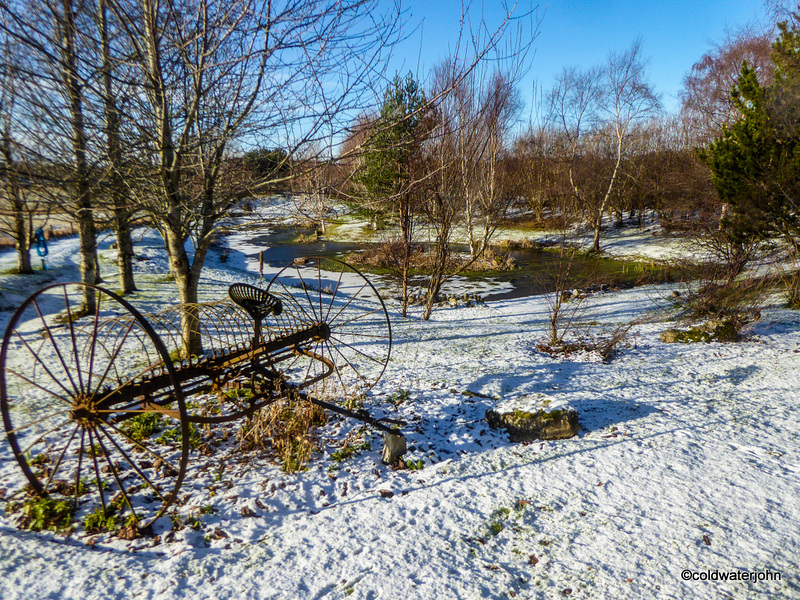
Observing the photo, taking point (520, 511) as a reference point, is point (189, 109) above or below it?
above

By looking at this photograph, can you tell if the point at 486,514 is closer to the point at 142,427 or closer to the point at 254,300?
the point at 254,300

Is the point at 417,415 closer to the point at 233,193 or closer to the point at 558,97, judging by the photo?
the point at 233,193

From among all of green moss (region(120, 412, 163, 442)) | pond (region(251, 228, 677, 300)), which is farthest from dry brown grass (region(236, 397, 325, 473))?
pond (region(251, 228, 677, 300))

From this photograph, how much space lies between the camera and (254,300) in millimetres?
3713

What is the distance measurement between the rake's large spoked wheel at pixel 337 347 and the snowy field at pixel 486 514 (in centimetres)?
63

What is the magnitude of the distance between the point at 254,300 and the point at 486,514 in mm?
2756

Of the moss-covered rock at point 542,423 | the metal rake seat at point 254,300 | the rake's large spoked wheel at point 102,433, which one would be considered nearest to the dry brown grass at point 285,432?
the rake's large spoked wheel at point 102,433

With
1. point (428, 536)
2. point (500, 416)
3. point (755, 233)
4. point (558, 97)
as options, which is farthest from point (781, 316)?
point (558, 97)

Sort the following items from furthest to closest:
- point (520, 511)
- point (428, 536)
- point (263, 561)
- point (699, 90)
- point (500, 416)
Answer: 1. point (699, 90)
2. point (500, 416)
3. point (520, 511)
4. point (428, 536)
5. point (263, 561)

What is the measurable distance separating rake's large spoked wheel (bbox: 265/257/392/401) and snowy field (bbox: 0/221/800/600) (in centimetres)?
63

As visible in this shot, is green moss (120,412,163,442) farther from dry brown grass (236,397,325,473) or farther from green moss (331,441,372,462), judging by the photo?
green moss (331,441,372,462)

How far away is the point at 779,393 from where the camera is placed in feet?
19.6

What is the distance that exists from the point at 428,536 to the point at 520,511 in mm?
891

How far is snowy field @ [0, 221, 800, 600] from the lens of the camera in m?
2.91
